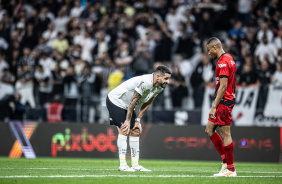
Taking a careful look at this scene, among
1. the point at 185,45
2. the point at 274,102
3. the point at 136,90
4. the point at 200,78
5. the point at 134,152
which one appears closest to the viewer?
the point at 136,90

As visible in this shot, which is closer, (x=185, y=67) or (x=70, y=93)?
(x=185, y=67)

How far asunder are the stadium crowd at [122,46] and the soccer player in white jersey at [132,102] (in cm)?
710

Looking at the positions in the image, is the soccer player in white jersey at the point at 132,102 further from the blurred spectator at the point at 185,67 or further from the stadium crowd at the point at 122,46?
the blurred spectator at the point at 185,67

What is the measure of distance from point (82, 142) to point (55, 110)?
78.0 inches

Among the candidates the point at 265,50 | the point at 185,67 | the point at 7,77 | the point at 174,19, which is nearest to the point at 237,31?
the point at 265,50

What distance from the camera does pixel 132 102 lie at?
10.4 m

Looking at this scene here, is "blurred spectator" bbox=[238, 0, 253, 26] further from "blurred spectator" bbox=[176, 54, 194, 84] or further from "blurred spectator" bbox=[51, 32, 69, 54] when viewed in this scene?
"blurred spectator" bbox=[51, 32, 69, 54]

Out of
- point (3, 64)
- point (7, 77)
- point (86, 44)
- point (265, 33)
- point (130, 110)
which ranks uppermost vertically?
point (265, 33)

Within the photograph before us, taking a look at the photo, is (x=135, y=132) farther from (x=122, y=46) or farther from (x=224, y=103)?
(x=122, y=46)

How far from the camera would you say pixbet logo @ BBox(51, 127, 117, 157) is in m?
17.5

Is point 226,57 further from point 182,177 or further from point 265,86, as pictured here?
point 265,86

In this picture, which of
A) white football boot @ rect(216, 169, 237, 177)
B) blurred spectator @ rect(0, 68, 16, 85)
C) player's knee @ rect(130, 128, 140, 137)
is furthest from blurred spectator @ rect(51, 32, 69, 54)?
white football boot @ rect(216, 169, 237, 177)

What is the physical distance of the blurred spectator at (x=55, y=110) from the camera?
742 inches

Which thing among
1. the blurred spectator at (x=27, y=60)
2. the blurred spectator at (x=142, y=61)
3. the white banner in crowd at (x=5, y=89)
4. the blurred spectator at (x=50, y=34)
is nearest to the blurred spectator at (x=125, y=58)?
the blurred spectator at (x=142, y=61)
